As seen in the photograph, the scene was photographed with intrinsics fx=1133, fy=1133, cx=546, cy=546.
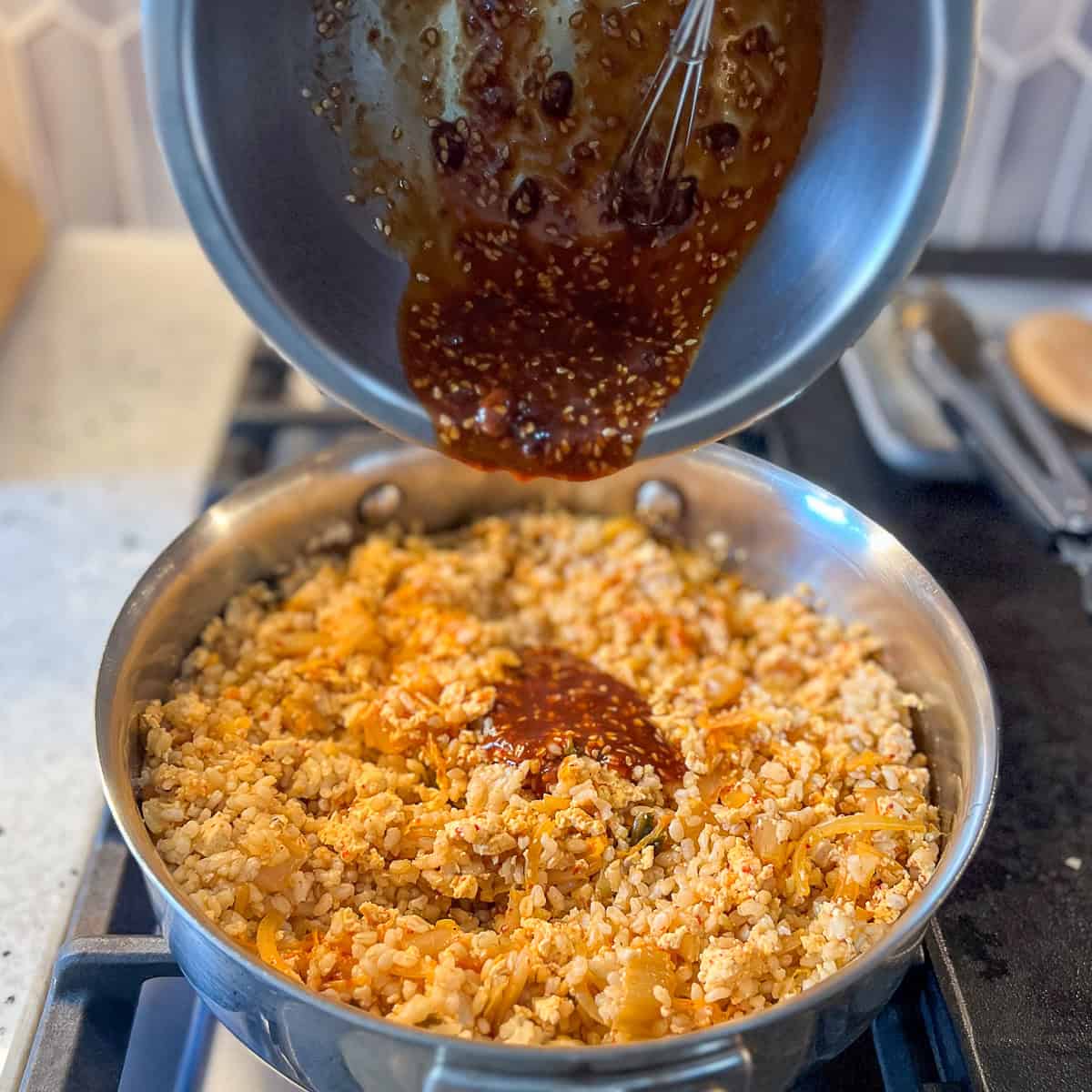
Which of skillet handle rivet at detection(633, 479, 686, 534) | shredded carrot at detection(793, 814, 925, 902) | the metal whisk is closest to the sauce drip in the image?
shredded carrot at detection(793, 814, 925, 902)

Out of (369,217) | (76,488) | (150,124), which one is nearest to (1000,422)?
(369,217)

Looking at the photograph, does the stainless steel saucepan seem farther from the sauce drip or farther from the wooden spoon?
the wooden spoon

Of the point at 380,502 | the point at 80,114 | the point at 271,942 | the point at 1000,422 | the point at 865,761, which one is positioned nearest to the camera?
the point at 271,942

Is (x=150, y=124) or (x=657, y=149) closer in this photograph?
(x=657, y=149)

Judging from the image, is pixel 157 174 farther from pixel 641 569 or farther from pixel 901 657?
pixel 901 657

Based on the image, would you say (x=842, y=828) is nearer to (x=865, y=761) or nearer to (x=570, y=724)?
(x=865, y=761)

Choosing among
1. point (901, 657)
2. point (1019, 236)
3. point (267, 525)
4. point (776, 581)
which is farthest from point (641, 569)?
point (1019, 236)
